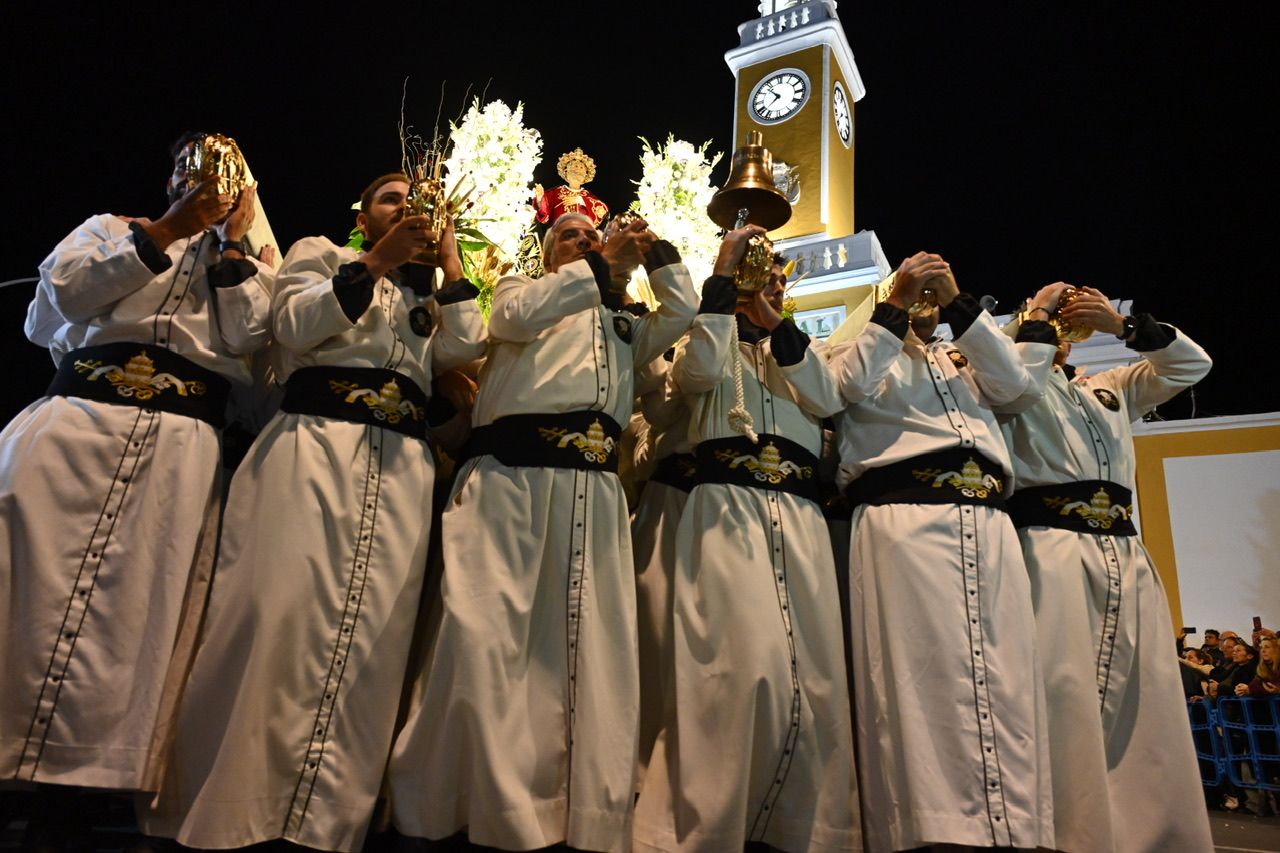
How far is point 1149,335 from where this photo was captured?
3662 millimetres

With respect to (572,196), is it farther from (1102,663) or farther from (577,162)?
(1102,663)

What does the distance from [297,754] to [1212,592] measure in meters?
12.2

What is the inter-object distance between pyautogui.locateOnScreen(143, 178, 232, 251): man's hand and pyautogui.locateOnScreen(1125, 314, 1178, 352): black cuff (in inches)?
132

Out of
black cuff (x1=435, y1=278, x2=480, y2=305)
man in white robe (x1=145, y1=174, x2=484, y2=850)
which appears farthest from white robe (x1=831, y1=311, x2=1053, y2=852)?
man in white robe (x1=145, y1=174, x2=484, y2=850)

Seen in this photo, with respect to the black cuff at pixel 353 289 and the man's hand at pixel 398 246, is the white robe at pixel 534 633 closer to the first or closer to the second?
the man's hand at pixel 398 246

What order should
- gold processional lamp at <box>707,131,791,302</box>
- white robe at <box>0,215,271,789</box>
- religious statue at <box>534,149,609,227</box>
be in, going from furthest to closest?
religious statue at <box>534,149,609,227</box> → gold processional lamp at <box>707,131,791,302</box> → white robe at <box>0,215,271,789</box>

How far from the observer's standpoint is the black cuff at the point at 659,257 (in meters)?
3.23

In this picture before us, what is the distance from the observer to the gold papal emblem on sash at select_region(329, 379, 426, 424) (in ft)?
9.30

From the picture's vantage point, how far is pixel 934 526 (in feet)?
9.97

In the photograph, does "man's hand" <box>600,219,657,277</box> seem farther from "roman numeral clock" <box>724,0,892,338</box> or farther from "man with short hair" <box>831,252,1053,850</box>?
"roman numeral clock" <box>724,0,892,338</box>

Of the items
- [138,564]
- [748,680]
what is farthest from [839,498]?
[138,564]

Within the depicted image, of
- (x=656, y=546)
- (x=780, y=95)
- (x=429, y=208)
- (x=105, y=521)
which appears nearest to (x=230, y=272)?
(x=429, y=208)

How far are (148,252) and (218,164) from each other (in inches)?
14.9

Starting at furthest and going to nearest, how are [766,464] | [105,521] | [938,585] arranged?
[766,464], [938,585], [105,521]
